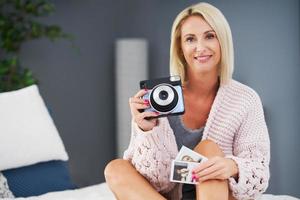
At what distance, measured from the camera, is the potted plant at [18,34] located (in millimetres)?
2717

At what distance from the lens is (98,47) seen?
3295 millimetres

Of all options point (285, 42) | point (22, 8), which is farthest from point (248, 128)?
point (22, 8)

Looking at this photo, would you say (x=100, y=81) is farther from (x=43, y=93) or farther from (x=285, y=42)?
(x=285, y=42)

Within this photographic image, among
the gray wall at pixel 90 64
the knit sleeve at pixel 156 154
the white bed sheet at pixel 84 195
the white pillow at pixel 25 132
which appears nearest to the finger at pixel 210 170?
the knit sleeve at pixel 156 154

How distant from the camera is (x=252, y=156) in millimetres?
1456

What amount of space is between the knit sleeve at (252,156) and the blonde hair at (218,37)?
11 cm

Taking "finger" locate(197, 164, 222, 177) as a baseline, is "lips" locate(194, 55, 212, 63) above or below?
above

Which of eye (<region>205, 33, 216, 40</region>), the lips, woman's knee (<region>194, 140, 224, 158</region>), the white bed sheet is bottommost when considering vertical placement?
the white bed sheet

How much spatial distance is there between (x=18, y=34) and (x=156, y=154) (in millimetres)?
1558

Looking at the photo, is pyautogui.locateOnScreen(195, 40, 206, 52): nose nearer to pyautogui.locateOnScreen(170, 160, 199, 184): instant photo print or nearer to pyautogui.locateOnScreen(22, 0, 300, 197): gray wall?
pyautogui.locateOnScreen(170, 160, 199, 184): instant photo print

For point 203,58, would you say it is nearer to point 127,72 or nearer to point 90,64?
point 127,72

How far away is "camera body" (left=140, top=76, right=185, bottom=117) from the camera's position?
1.42 meters

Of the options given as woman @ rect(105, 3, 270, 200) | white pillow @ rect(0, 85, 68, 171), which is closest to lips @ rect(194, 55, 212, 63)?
woman @ rect(105, 3, 270, 200)

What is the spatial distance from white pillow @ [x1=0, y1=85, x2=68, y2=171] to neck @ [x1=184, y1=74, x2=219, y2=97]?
27.3 inches
